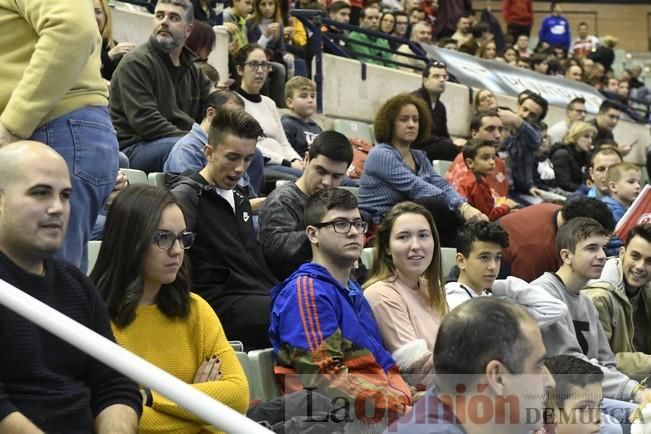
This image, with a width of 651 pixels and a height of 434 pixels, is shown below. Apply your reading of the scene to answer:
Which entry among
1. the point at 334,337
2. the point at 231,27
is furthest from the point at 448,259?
the point at 231,27

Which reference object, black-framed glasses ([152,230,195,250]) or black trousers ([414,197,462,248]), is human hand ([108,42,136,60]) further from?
black-framed glasses ([152,230,195,250])

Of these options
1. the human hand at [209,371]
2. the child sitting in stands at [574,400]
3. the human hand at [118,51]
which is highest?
the human hand at [118,51]

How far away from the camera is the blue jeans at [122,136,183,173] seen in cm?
621

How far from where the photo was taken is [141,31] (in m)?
8.46

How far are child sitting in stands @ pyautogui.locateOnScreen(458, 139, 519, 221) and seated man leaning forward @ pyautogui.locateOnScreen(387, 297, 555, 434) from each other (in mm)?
4589

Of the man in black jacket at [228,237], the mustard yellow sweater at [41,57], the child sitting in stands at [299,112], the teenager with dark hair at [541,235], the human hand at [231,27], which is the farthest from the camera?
the human hand at [231,27]

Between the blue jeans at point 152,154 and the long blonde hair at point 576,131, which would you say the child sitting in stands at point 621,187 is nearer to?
the blue jeans at point 152,154

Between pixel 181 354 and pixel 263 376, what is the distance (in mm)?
585

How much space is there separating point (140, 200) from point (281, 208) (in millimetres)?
1602

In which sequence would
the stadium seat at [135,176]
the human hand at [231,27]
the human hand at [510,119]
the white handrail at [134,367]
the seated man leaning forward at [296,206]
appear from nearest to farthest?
the white handrail at [134,367]
the seated man leaning forward at [296,206]
the stadium seat at [135,176]
the human hand at [231,27]
the human hand at [510,119]

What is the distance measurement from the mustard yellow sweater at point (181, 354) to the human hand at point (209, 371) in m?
0.01

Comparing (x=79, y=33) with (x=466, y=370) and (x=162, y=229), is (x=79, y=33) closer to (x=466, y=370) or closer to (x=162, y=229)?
(x=162, y=229)

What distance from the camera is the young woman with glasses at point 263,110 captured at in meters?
7.45

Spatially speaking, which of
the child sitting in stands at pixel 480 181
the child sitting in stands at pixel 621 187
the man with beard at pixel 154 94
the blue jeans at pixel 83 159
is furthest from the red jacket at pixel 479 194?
the blue jeans at pixel 83 159
